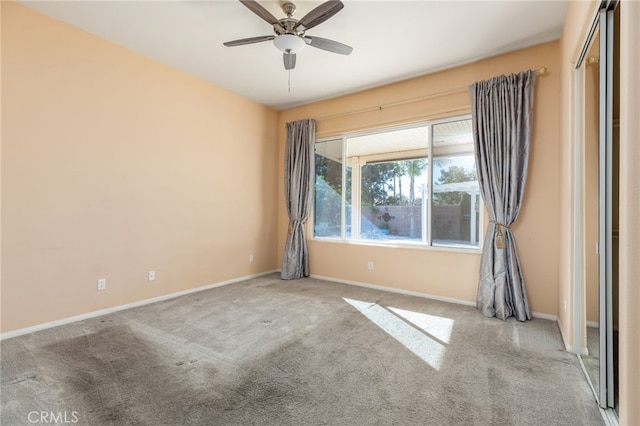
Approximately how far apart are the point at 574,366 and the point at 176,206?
4300 millimetres

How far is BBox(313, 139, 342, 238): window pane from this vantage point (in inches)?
191

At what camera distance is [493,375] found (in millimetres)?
1999

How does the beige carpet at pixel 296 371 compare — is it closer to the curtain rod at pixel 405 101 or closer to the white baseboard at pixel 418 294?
the white baseboard at pixel 418 294

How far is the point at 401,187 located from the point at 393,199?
21cm

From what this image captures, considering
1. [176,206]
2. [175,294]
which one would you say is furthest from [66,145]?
[175,294]

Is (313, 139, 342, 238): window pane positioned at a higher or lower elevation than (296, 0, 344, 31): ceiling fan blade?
lower

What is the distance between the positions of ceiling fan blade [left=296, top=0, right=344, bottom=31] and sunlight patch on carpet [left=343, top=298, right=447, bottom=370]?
108 inches

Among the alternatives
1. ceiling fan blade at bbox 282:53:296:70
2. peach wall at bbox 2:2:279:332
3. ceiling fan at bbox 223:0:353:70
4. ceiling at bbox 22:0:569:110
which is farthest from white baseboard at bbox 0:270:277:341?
ceiling fan blade at bbox 282:53:296:70

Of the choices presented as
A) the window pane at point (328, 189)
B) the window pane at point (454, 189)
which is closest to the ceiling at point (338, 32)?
the window pane at point (454, 189)

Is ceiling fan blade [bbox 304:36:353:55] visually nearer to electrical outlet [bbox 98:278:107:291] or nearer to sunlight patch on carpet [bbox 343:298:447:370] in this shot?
sunlight patch on carpet [bbox 343:298:447:370]

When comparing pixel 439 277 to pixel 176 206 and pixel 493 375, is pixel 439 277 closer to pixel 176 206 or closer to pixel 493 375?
pixel 493 375

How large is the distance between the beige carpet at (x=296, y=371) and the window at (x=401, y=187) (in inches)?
45.2

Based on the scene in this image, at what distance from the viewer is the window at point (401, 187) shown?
12.0 ft

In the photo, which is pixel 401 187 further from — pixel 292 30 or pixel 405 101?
pixel 292 30
